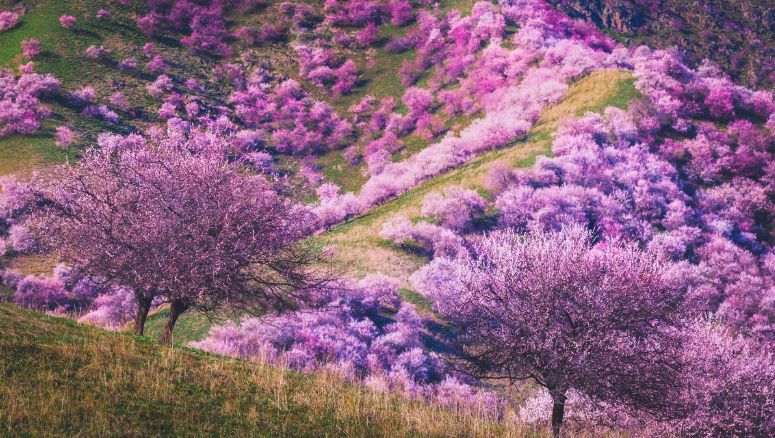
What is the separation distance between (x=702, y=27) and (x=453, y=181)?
102176 millimetres

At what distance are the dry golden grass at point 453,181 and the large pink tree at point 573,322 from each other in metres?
15.2

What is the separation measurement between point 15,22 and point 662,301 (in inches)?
3274

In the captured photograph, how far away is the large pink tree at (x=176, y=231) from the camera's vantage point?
1839cm

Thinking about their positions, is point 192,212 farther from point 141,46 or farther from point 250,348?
point 141,46

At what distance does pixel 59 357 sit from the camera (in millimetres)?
10812

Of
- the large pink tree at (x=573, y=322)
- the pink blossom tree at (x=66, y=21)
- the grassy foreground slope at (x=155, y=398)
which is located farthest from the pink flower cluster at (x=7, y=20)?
the large pink tree at (x=573, y=322)

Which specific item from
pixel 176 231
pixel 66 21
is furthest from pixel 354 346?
pixel 66 21

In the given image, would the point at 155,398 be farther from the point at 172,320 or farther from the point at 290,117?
the point at 290,117

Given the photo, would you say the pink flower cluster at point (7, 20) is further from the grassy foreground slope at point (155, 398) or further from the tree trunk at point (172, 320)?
the grassy foreground slope at point (155, 398)

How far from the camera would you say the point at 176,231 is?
19.1 m

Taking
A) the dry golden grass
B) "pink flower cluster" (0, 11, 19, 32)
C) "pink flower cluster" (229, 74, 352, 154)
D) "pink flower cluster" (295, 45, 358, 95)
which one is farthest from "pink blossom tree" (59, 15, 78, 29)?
the dry golden grass

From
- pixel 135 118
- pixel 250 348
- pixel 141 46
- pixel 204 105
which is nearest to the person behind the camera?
pixel 250 348

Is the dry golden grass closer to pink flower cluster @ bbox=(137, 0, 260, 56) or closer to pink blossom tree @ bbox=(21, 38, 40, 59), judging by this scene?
pink blossom tree @ bbox=(21, 38, 40, 59)

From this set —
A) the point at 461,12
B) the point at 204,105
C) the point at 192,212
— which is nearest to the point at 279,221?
the point at 192,212
